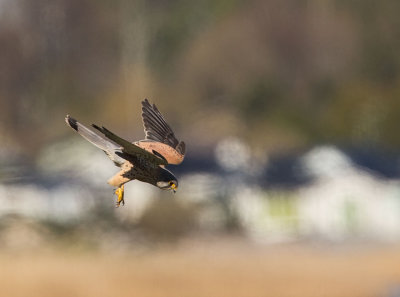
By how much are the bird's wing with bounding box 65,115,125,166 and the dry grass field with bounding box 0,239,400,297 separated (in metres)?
21.4

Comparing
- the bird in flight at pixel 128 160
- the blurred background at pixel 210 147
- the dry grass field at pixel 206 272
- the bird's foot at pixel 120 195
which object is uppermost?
the blurred background at pixel 210 147

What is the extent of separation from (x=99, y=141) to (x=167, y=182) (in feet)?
1.31

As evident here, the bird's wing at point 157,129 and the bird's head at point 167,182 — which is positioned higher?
the bird's wing at point 157,129

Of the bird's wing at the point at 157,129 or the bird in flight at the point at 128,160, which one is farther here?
the bird's wing at the point at 157,129

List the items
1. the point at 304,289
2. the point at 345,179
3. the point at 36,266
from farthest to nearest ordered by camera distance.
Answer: the point at 345,179
the point at 36,266
the point at 304,289

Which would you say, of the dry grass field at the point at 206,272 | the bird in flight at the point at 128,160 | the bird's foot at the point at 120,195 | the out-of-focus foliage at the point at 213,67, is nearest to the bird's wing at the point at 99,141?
the bird in flight at the point at 128,160

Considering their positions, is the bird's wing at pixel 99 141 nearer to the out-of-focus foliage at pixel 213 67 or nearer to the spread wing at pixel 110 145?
the spread wing at pixel 110 145

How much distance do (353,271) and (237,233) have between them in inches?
207

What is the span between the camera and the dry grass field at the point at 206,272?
2741 centimetres

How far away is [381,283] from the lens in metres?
27.6

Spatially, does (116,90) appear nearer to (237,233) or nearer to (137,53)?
(137,53)

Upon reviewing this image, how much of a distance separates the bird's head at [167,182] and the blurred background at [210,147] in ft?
71.4

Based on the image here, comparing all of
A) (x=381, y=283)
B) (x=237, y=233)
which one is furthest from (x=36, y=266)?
(x=381, y=283)

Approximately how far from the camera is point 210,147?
39.1m
